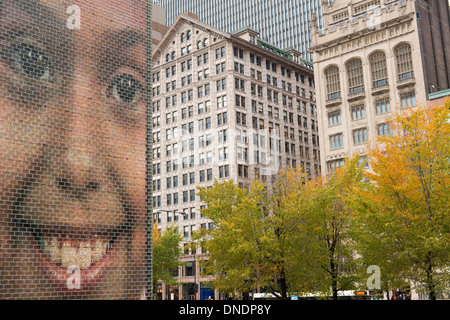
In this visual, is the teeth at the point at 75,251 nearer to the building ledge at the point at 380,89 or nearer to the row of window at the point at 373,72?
the building ledge at the point at 380,89

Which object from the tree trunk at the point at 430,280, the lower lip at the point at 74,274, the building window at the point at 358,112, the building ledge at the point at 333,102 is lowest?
the tree trunk at the point at 430,280

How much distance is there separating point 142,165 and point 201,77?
68.5 metres

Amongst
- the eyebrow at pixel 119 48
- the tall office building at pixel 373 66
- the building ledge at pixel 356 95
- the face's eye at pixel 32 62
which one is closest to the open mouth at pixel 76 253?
the face's eye at pixel 32 62

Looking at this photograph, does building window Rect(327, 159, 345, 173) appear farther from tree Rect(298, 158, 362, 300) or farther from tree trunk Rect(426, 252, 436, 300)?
tree trunk Rect(426, 252, 436, 300)

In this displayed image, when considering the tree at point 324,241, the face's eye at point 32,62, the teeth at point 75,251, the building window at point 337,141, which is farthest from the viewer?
the building window at point 337,141

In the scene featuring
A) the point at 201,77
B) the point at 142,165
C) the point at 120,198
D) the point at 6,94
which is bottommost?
the point at 120,198

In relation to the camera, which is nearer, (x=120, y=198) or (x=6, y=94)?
(x=6, y=94)

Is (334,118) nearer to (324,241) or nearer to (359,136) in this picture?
(359,136)

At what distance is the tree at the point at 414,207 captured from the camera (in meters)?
24.6

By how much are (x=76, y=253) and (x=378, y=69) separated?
53907 mm

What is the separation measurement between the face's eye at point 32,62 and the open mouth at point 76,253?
575 cm
